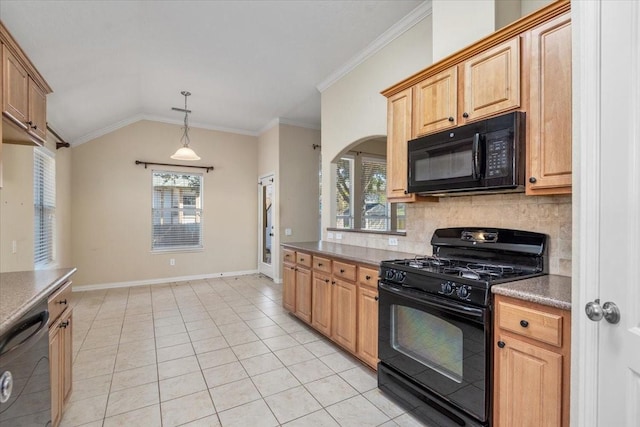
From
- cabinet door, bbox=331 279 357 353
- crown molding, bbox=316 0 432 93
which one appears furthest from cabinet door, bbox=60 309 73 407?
crown molding, bbox=316 0 432 93

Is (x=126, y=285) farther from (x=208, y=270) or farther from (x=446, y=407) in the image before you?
(x=446, y=407)

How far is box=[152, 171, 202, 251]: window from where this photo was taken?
598 cm

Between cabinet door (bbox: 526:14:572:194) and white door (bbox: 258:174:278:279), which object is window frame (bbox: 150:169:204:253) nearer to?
white door (bbox: 258:174:278:279)

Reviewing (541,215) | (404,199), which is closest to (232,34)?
(404,199)

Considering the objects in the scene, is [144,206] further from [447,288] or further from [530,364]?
[530,364]

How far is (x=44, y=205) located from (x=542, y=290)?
Result: 5392 millimetres

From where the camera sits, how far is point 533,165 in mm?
1737

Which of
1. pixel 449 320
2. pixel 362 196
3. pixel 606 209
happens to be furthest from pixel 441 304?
pixel 362 196

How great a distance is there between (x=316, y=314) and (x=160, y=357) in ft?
5.03

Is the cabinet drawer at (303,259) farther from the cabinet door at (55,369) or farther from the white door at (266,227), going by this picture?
the white door at (266,227)

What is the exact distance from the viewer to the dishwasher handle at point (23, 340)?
43.3 inches

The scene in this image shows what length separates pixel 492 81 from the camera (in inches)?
76.4

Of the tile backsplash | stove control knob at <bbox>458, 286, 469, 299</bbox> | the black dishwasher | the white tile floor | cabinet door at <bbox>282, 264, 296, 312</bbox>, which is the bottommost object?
the white tile floor

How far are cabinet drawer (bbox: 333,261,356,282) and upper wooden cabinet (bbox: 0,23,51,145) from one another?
98.5 inches
